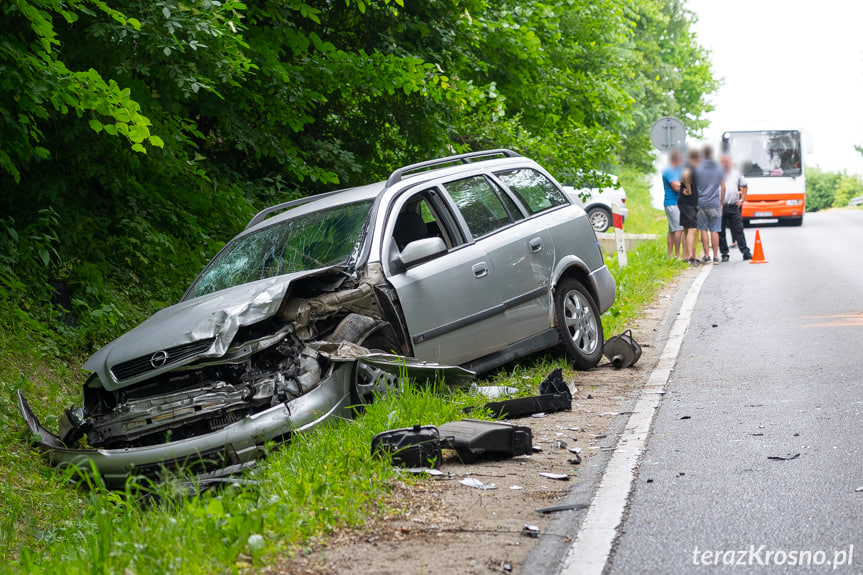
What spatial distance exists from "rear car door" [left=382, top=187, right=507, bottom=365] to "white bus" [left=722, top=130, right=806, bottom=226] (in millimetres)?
26239

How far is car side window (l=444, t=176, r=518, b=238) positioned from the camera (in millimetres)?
7691


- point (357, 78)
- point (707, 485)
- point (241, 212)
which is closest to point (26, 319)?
point (241, 212)

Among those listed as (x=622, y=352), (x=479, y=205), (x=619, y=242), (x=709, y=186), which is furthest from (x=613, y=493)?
(x=709, y=186)

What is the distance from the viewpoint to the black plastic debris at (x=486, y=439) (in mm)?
5402

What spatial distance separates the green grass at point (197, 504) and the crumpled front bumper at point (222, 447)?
0.12m

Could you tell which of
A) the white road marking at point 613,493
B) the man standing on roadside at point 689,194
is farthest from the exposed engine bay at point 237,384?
the man standing on roadside at point 689,194

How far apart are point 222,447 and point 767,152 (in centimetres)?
2987

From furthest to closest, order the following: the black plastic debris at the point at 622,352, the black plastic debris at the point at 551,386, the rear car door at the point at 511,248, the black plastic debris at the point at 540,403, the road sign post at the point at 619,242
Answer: the road sign post at the point at 619,242, the black plastic debris at the point at 622,352, the rear car door at the point at 511,248, the black plastic debris at the point at 551,386, the black plastic debris at the point at 540,403

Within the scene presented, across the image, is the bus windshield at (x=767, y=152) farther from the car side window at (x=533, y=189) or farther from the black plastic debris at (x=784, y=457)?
the black plastic debris at (x=784, y=457)

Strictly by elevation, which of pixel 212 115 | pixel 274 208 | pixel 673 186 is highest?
pixel 212 115

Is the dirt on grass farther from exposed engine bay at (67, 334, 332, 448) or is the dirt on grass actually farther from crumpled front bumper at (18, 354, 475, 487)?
exposed engine bay at (67, 334, 332, 448)

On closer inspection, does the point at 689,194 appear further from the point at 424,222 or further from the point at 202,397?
the point at 202,397

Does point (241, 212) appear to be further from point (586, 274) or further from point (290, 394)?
point (290, 394)

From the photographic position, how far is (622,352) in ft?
28.5
